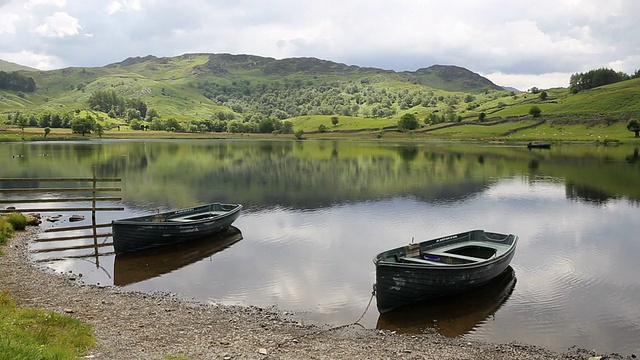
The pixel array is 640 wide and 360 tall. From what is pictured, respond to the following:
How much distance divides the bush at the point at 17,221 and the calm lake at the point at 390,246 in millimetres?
2288

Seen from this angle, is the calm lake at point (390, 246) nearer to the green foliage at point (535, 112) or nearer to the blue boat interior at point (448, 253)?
the blue boat interior at point (448, 253)

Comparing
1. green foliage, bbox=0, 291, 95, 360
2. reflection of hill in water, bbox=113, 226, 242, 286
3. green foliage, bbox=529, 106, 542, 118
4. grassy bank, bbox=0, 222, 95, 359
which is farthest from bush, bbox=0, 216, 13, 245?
green foliage, bbox=529, 106, 542, 118

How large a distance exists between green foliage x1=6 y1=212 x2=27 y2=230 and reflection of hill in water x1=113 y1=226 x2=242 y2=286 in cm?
1067

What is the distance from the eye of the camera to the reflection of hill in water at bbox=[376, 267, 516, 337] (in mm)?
19391

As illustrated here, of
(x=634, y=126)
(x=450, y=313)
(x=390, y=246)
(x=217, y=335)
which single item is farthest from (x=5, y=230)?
(x=634, y=126)

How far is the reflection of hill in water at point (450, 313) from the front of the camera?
1939 centimetres

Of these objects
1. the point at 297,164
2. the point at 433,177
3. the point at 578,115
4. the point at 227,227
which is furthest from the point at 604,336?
the point at 578,115

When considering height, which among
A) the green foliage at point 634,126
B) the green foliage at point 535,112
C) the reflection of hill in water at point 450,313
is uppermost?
the green foliage at point 535,112

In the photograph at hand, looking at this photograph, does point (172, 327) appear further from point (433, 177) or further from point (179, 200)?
point (433, 177)

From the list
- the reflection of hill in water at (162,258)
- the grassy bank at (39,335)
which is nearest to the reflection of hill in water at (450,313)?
the grassy bank at (39,335)

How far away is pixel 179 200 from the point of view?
50.6 metres

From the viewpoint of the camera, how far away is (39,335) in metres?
13.2

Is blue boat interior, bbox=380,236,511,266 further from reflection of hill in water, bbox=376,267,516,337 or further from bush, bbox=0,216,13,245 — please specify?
bush, bbox=0,216,13,245

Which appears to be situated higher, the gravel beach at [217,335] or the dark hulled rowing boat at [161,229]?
the dark hulled rowing boat at [161,229]
